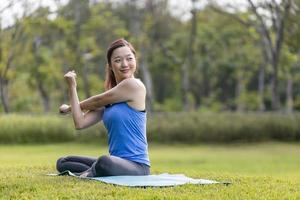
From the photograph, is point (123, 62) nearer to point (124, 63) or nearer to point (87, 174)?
point (124, 63)

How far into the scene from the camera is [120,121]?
5289 mm

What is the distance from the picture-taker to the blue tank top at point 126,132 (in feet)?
17.4

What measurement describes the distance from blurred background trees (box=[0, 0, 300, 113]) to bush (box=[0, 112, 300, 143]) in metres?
1.90

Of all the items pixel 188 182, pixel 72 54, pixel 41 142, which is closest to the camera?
pixel 188 182

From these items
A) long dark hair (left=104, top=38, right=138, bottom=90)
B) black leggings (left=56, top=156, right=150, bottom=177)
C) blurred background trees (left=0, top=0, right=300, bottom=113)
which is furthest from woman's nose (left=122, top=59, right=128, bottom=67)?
blurred background trees (left=0, top=0, right=300, bottom=113)

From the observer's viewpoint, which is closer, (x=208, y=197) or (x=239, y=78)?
(x=208, y=197)

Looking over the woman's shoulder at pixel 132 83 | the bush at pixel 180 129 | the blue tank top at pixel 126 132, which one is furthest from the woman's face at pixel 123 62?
the bush at pixel 180 129

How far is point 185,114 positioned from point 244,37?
1064 centimetres

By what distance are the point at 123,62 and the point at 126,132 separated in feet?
2.06

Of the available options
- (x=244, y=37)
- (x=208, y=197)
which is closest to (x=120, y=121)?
(x=208, y=197)

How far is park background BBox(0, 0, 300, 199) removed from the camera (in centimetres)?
607

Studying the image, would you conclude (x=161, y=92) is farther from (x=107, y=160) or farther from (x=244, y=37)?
(x=107, y=160)

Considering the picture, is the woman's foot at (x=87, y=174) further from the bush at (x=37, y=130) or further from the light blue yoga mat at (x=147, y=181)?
the bush at (x=37, y=130)

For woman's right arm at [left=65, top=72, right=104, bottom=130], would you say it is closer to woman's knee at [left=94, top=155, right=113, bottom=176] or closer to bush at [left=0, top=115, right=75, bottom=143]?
woman's knee at [left=94, top=155, right=113, bottom=176]
